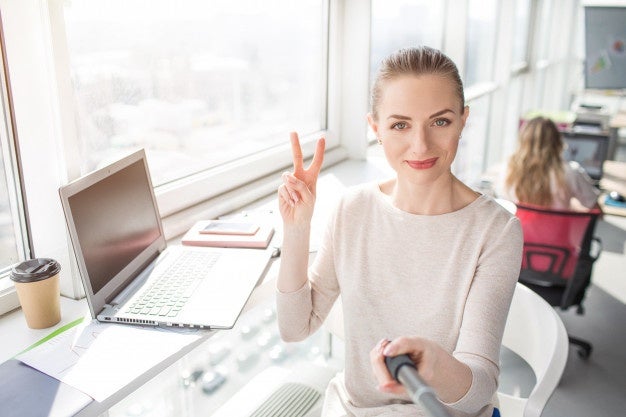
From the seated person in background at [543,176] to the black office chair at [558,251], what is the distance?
397mm

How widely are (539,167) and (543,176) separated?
5 cm

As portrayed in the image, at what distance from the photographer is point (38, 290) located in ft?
3.58

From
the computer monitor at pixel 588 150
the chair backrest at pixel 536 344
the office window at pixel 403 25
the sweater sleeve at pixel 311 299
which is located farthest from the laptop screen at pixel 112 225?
the computer monitor at pixel 588 150

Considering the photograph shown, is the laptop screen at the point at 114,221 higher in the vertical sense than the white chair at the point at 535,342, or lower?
higher

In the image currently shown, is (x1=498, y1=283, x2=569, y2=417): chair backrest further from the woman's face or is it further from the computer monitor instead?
the computer monitor

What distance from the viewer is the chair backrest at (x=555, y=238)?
2.14 m

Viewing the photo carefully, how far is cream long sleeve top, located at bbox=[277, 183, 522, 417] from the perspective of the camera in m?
1.01

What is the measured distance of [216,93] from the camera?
1.87 m

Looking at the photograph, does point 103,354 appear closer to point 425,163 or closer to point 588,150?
point 425,163

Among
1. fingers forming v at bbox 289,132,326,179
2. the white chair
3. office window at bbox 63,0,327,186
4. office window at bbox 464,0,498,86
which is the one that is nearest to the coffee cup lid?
office window at bbox 63,0,327,186

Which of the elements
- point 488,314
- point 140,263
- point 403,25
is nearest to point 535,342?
point 488,314

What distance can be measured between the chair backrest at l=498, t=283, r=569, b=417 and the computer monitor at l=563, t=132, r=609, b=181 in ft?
8.79

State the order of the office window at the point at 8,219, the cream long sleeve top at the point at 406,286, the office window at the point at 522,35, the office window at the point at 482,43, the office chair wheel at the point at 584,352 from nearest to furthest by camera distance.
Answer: the cream long sleeve top at the point at 406,286 < the office window at the point at 8,219 < the office chair wheel at the point at 584,352 < the office window at the point at 482,43 < the office window at the point at 522,35

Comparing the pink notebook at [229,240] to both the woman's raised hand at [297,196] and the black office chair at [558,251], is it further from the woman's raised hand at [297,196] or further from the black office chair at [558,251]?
the black office chair at [558,251]
